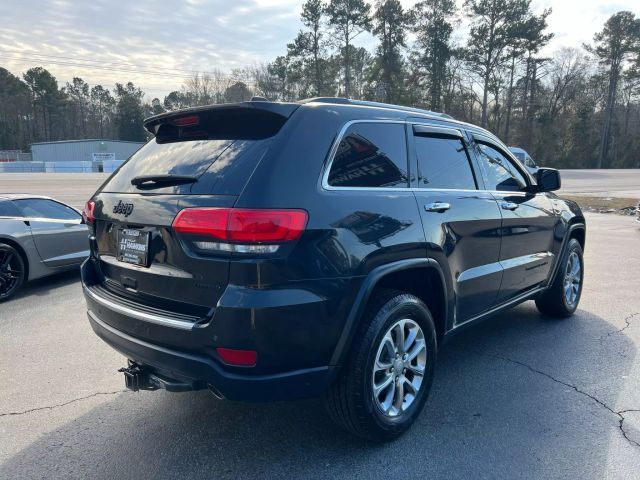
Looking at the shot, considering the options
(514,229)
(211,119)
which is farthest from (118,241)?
(514,229)

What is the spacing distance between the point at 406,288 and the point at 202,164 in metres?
1.48

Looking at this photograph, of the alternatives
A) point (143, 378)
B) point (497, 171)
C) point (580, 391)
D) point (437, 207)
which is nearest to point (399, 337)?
point (437, 207)

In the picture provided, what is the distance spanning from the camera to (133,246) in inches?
106

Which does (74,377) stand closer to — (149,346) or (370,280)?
(149,346)

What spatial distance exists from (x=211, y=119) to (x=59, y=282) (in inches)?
214

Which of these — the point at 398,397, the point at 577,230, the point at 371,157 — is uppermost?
the point at 371,157

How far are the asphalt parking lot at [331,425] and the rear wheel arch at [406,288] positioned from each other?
0.65 meters

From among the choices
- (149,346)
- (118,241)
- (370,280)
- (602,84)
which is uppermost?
(602,84)

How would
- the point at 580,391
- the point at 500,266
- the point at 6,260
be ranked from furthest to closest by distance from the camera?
the point at 6,260, the point at 500,266, the point at 580,391

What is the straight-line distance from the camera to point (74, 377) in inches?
147

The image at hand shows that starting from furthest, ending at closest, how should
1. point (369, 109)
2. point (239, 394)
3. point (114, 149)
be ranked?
point (114, 149) < point (369, 109) < point (239, 394)

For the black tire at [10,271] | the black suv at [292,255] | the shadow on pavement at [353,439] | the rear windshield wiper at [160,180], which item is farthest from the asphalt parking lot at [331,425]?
the black tire at [10,271]

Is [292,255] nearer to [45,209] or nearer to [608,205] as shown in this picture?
[45,209]

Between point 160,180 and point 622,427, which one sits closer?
point 160,180
